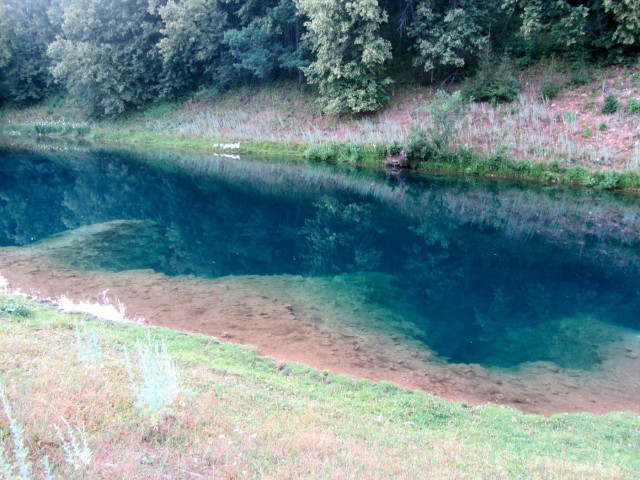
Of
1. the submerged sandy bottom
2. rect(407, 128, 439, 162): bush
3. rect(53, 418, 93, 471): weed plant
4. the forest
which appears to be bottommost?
the submerged sandy bottom

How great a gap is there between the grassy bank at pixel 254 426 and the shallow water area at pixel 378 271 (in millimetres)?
1431

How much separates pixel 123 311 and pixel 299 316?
4.25 metres

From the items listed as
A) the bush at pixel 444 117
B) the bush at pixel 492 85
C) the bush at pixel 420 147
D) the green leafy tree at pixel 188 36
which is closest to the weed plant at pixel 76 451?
the bush at pixel 444 117

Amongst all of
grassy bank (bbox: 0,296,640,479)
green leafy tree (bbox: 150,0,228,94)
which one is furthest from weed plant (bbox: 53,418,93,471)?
green leafy tree (bbox: 150,0,228,94)

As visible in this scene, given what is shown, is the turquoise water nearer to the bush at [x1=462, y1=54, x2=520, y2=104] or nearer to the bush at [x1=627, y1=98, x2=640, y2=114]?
the bush at [x1=627, y1=98, x2=640, y2=114]

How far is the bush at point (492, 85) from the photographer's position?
99.5 feet

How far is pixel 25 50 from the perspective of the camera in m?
55.2

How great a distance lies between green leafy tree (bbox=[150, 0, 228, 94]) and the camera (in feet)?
140

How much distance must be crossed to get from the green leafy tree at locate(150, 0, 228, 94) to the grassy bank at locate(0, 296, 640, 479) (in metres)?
40.7

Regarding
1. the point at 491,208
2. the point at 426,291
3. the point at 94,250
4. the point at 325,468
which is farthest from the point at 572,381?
the point at 94,250

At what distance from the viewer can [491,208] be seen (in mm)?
21797

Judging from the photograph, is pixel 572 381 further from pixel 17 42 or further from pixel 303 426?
pixel 17 42

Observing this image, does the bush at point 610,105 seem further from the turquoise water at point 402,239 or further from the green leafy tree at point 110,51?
the green leafy tree at point 110,51

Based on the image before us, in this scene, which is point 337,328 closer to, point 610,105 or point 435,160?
point 435,160
